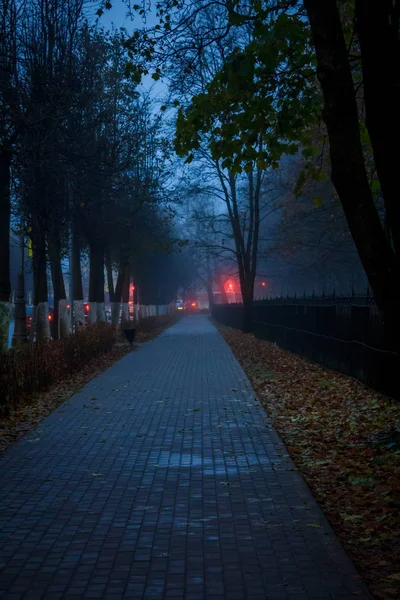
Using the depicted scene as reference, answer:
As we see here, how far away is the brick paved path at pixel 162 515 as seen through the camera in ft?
15.3

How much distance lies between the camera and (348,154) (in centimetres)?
794

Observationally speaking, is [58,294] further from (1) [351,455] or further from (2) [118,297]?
(1) [351,455]

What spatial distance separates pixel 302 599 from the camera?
4371 mm

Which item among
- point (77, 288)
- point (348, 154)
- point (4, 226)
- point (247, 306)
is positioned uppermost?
point (4, 226)

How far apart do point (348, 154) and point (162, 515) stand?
4046 mm

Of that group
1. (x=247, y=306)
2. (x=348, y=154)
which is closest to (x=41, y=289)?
(x=348, y=154)

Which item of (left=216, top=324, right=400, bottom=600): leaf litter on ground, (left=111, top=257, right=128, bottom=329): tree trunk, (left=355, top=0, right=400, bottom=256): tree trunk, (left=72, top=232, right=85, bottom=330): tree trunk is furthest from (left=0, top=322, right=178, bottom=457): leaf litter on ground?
(left=111, top=257, right=128, bottom=329): tree trunk

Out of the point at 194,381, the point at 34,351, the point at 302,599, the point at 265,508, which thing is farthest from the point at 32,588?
the point at 194,381

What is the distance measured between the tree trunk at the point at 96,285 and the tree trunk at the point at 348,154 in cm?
2286

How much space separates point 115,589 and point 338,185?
4.83m

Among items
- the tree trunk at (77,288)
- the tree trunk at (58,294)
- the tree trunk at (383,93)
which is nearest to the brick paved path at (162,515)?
the tree trunk at (383,93)

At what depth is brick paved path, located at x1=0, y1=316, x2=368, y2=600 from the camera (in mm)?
4652

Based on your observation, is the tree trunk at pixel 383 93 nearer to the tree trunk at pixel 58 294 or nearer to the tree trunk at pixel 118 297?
the tree trunk at pixel 58 294

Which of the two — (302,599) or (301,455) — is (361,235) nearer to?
(301,455)
